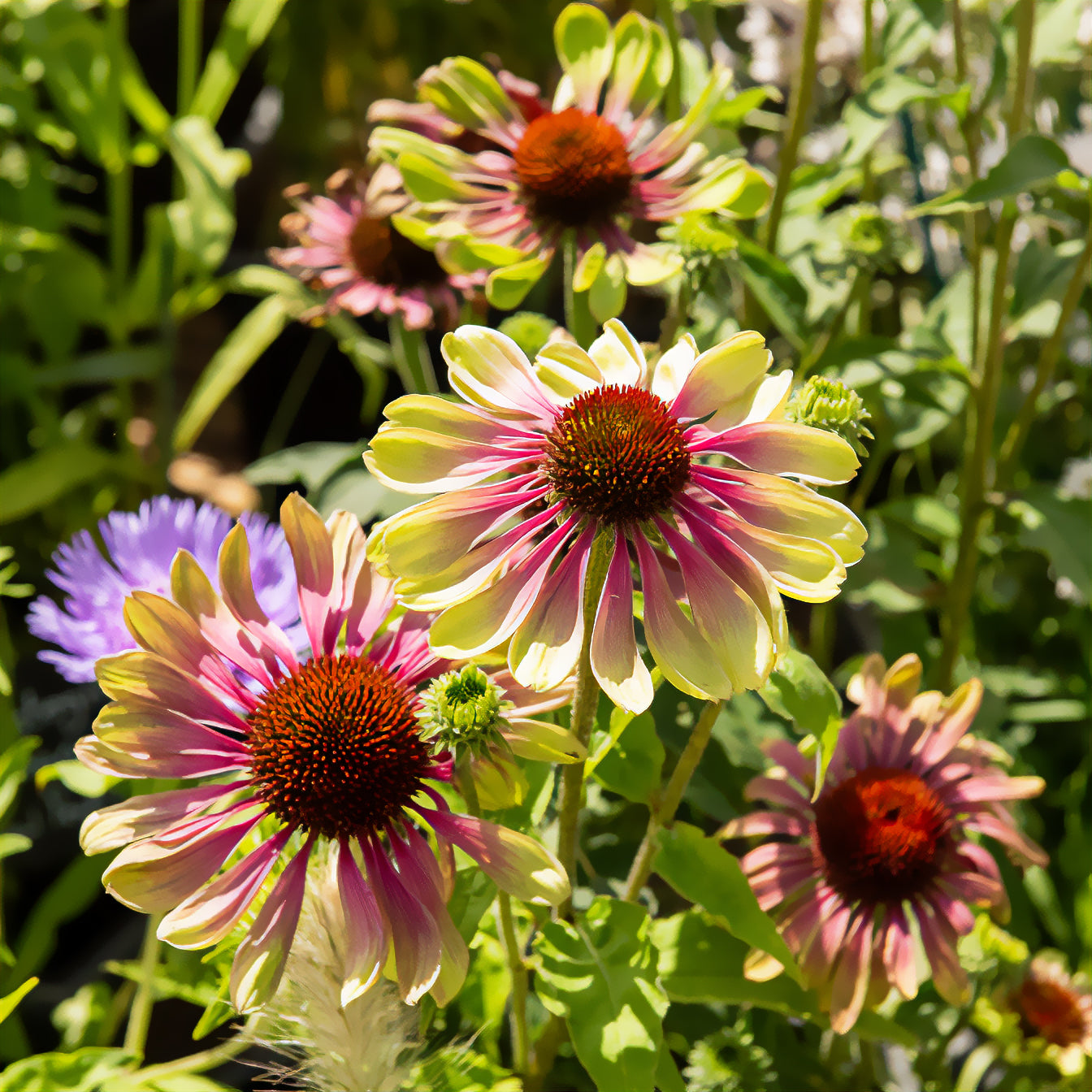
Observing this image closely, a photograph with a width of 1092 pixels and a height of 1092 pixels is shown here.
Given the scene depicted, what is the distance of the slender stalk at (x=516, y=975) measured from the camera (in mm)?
510

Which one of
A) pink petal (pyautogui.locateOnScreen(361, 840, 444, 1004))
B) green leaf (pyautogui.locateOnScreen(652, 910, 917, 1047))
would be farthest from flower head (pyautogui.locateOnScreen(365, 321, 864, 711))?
green leaf (pyautogui.locateOnScreen(652, 910, 917, 1047))

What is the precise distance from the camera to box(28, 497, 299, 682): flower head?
0.63 meters

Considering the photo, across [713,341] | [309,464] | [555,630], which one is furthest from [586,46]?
[555,630]

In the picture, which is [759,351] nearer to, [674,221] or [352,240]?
[674,221]

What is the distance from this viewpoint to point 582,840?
29.6 inches

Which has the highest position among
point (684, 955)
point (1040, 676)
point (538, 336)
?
point (538, 336)

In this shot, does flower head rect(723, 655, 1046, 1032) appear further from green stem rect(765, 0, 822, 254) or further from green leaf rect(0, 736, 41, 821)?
green leaf rect(0, 736, 41, 821)

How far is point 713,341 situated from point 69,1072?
57 centimetres

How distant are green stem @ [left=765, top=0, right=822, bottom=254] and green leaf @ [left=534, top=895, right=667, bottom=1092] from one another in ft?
1.53

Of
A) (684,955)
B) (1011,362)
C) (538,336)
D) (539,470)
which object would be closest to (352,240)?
(538,336)

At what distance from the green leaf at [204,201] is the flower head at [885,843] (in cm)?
86

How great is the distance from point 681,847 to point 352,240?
0.53m

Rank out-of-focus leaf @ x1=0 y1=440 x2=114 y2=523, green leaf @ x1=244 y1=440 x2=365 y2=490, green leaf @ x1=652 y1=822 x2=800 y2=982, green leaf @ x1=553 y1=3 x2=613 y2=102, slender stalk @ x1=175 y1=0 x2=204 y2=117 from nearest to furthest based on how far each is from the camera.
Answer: green leaf @ x1=652 y1=822 x2=800 y2=982, green leaf @ x1=553 y1=3 x2=613 y2=102, green leaf @ x1=244 y1=440 x2=365 y2=490, out-of-focus leaf @ x1=0 y1=440 x2=114 y2=523, slender stalk @ x1=175 y1=0 x2=204 y2=117

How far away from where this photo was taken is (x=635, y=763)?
20.9 inches
